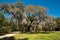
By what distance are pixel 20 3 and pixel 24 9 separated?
91.2 inches

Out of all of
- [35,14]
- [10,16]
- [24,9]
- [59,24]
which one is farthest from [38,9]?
[59,24]

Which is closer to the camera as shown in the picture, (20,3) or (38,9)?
(38,9)

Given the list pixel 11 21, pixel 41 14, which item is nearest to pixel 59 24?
pixel 41 14

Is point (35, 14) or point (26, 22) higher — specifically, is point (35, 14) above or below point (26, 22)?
above

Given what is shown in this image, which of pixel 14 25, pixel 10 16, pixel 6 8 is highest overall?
pixel 6 8

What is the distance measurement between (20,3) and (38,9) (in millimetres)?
5186

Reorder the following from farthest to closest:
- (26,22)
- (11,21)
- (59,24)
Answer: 1. (59,24)
2. (11,21)
3. (26,22)

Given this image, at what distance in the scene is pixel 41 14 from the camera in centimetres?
3106

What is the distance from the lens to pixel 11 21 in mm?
31875

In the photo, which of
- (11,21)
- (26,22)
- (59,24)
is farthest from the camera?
(59,24)

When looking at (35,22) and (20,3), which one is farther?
(20,3)

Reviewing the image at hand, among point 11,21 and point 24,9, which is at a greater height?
point 24,9

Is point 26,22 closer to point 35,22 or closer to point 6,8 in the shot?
point 35,22

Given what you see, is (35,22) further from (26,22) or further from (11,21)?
(11,21)
